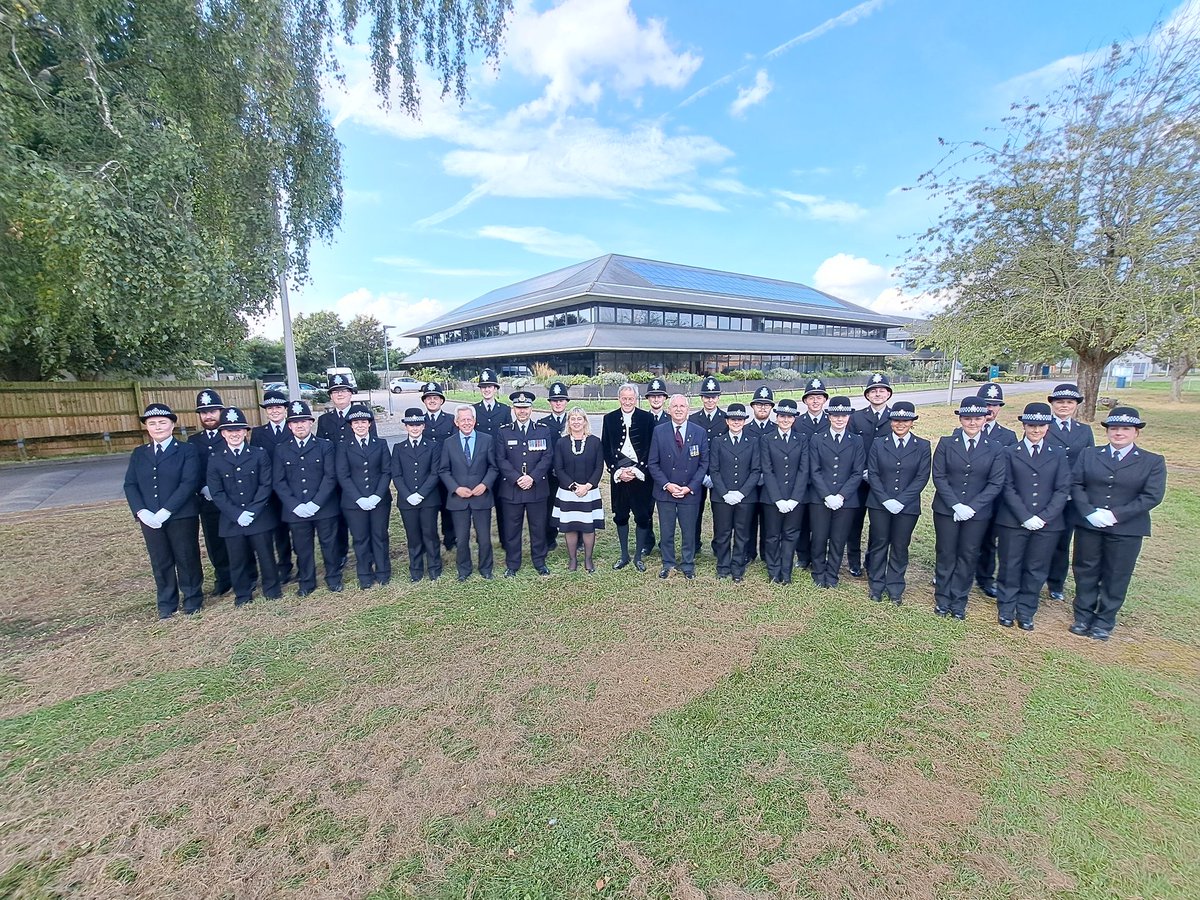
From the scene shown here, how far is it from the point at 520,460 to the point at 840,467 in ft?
11.0

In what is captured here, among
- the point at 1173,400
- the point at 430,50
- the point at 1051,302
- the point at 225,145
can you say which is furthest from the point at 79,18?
the point at 1173,400

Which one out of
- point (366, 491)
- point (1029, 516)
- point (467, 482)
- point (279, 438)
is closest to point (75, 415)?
point (279, 438)

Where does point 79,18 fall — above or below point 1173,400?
above

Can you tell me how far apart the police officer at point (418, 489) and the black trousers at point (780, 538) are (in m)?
3.61

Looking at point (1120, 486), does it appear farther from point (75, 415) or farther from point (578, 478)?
point (75, 415)

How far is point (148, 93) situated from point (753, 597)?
924 centimetres

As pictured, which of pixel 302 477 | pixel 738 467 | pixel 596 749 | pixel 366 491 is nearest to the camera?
pixel 596 749

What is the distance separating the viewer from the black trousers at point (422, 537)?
578 centimetres

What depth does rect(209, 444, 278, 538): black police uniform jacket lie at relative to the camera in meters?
5.07

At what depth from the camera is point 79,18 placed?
18.4 ft

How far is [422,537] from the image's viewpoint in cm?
588

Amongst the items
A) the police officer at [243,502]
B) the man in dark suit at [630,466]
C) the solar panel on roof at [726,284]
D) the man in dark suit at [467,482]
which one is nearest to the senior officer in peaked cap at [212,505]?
the police officer at [243,502]

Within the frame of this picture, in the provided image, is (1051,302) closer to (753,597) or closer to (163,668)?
(753,597)

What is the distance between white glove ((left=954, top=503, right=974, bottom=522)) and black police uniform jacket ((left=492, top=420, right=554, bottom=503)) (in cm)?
401
